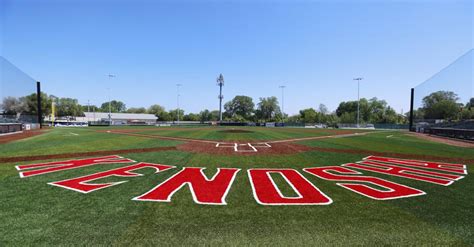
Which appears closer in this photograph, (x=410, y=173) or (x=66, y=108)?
(x=410, y=173)

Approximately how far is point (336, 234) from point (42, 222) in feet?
17.5

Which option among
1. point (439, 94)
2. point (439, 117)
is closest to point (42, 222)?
point (439, 94)

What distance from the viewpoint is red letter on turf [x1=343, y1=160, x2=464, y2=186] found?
7.47m

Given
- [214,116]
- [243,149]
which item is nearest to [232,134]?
[243,149]

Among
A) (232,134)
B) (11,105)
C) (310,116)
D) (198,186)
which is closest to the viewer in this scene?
(198,186)

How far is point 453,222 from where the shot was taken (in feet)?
13.9

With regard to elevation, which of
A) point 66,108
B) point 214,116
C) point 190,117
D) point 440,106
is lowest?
point 190,117

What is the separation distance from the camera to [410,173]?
8.46 metres

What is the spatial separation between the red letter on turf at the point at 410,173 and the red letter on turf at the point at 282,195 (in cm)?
369

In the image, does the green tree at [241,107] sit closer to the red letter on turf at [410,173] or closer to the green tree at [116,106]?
the green tree at [116,106]

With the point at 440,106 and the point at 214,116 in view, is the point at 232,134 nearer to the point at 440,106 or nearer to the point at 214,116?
the point at 440,106

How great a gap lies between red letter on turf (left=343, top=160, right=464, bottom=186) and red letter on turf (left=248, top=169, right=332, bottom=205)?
3.69m

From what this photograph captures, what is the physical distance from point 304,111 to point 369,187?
11399cm

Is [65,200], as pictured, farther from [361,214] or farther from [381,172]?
[381,172]
